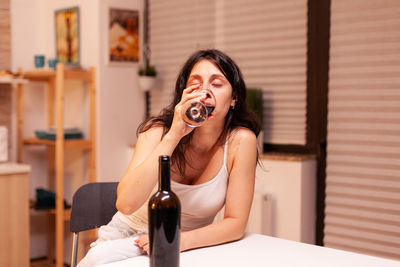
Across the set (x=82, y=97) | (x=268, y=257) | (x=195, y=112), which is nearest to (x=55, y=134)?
(x=82, y=97)

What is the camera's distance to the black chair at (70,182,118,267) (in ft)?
6.17

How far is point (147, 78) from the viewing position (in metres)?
3.61

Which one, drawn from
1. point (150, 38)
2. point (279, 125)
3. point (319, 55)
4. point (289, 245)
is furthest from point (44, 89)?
point (289, 245)

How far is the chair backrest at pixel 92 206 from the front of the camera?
6.17 ft

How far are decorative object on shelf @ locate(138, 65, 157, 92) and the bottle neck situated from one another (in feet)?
8.54

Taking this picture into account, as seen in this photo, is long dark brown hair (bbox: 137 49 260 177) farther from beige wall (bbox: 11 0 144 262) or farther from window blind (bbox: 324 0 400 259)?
beige wall (bbox: 11 0 144 262)

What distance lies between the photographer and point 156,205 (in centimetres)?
108

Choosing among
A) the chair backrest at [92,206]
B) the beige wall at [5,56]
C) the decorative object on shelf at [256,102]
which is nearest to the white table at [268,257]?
the chair backrest at [92,206]

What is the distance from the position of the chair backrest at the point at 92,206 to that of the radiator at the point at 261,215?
44.0 inches

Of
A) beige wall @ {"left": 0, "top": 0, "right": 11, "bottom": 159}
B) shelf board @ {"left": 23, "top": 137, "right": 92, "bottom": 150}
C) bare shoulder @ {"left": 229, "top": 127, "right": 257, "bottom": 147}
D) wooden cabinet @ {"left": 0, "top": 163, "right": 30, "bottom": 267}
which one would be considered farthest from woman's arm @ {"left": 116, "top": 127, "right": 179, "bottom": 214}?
beige wall @ {"left": 0, "top": 0, "right": 11, "bottom": 159}

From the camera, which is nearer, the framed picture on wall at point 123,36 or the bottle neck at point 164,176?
the bottle neck at point 164,176

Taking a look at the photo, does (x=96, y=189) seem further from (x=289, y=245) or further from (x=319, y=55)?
(x=319, y=55)

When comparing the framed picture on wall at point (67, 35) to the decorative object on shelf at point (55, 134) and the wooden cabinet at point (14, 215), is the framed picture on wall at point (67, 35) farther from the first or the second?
the wooden cabinet at point (14, 215)

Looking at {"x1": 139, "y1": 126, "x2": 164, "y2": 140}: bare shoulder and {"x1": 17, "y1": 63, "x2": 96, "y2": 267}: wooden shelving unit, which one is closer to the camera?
{"x1": 139, "y1": 126, "x2": 164, "y2": 140}: bare shoulder
